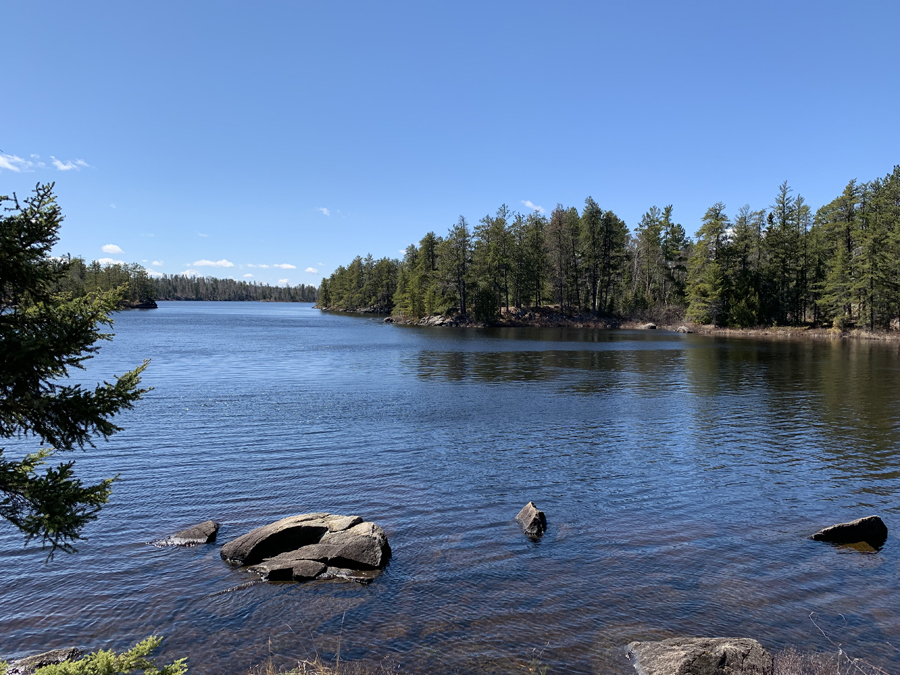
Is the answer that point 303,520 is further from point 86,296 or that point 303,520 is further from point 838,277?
point 838,277

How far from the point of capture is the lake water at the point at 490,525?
9703 mm

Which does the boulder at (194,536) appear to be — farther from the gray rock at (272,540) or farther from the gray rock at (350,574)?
the gray rock at (350,574)

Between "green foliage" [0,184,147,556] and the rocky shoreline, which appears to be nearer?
"green foliage" [0,184,147,556]

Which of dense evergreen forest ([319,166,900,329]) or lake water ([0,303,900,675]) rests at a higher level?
dense evergreen forest ([319,166,900,329])

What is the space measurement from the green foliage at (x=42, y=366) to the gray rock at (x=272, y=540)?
659cm

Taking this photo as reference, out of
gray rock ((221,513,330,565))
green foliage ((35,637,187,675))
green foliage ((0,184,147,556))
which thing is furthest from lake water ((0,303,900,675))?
green foliage ((0,184,147,556))

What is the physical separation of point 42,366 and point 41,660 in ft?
18.6

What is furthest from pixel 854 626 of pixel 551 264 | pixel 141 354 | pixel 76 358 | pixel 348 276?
pixel 348 276

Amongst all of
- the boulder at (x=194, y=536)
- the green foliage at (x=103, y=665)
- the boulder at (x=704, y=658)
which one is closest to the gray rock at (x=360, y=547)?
the boulder at (x=194, y=536)

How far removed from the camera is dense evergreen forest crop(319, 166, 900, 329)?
274 ft

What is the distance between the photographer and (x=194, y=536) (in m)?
13.4

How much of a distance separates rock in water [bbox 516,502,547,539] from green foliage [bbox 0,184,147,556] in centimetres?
1029

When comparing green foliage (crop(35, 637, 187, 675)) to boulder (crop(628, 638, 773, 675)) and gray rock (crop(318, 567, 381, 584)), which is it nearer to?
gray rock (crop(318, 567, 381, 584))

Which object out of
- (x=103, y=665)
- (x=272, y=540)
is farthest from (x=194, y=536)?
(x=103, y=665)
